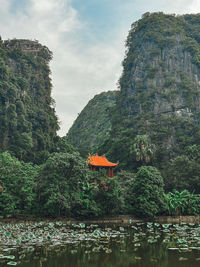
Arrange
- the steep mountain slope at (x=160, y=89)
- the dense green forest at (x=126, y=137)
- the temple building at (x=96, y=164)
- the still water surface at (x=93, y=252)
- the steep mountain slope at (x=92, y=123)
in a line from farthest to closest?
1. the steep mountain slope at (x=92, y=123)
2. the steep mountain slope at (x=160, y=89)
3. the temple building at (x=96, y=164)
4. the dense green forest at (x=126, y=137)
5. the still water surface at (x=93, y=252)

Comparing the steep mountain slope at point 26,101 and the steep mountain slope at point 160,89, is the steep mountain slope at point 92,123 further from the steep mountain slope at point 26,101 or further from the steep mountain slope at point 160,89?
the steep mountain slope at point 26,101

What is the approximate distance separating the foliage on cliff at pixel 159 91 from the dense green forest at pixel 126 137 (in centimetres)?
17

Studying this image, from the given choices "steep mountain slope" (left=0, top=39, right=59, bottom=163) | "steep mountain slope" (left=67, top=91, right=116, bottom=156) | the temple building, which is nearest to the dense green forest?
"steep mountain slope" (left=0, top=39, right=59, bottom=163)

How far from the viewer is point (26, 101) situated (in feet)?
160

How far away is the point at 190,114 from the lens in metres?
51.2

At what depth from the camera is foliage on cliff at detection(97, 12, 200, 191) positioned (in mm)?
45969

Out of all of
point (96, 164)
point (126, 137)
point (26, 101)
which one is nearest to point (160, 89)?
point (126, 137)

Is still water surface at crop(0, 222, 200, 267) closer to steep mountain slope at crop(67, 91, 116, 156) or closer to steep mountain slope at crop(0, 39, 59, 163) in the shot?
steep mountain slope at crop(0, 39, 59, 163)

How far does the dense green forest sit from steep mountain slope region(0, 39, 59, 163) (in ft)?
0.51

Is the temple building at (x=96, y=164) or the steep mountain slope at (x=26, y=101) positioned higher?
the steep mountain slope at (x=26, y=101)

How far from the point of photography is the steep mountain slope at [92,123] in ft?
282

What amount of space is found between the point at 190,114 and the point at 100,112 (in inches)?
1886

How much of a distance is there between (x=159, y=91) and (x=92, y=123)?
139ft

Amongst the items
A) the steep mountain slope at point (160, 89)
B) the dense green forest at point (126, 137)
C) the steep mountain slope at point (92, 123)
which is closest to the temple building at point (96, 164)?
the dense green forest at point (126, 137)
